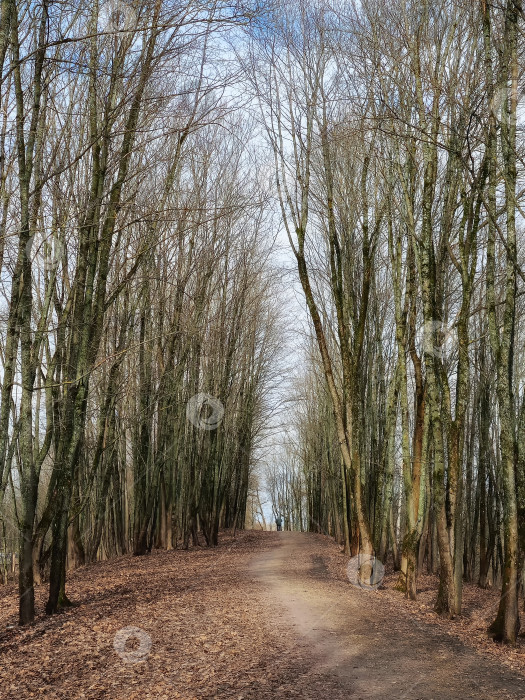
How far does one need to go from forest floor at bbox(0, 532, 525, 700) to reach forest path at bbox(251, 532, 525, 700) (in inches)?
0.5

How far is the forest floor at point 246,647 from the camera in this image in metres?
4.57

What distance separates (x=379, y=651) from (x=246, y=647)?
113cm

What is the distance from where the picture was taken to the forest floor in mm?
4574

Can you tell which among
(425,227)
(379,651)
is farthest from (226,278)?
(379,651)

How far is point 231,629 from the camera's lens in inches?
249

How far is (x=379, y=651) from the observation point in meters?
5.59

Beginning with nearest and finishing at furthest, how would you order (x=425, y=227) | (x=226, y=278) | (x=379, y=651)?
(x=379, y=651) < (x=425, y=227) < (x=226, y=278)

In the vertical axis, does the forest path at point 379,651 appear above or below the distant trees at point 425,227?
below

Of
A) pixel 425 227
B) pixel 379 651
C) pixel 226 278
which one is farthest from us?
pixel 226 278

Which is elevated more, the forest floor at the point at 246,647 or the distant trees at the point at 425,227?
the distant trees at the point at 425,227

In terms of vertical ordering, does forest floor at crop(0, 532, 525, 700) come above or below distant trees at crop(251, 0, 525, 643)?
below

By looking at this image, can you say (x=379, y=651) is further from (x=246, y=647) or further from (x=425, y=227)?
(x=425, y=227)

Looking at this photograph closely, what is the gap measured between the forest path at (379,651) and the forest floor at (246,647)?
0.01 m

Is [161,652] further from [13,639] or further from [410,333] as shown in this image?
[410,333]
